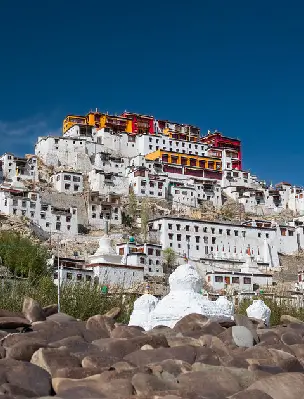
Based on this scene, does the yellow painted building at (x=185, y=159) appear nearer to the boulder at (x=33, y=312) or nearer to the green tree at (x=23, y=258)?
the green tree at (x=23, y=258)

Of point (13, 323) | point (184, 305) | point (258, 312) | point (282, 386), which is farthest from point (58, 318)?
point (258, 312)

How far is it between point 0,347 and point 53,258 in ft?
150

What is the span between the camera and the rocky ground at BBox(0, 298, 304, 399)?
772 cm

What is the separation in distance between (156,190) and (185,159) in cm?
1234

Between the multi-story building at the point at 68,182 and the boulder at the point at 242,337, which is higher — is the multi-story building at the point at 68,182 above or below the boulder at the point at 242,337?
above

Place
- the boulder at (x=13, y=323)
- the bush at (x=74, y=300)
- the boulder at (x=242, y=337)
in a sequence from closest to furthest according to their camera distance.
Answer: the boulder at (x=13, y=323) < the boulder at (x=242, y=337) < the bush at (x=74, y=300)

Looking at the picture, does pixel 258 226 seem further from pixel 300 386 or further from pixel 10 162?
Answer: pixel 300 386

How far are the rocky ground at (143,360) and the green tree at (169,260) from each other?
55.1 m

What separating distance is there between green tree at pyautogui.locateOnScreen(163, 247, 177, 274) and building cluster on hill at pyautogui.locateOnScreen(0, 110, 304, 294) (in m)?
1.56

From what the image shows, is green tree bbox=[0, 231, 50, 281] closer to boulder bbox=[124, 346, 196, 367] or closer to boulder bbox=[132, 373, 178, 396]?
boulder bbox=[124, 346, 196, 367]

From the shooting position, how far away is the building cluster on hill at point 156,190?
72938mm

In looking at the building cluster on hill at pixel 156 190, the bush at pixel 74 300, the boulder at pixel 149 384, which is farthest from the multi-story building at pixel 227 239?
the boulder at pixel 149 384

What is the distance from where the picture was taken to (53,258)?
178ft

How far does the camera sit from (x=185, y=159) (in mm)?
98438
